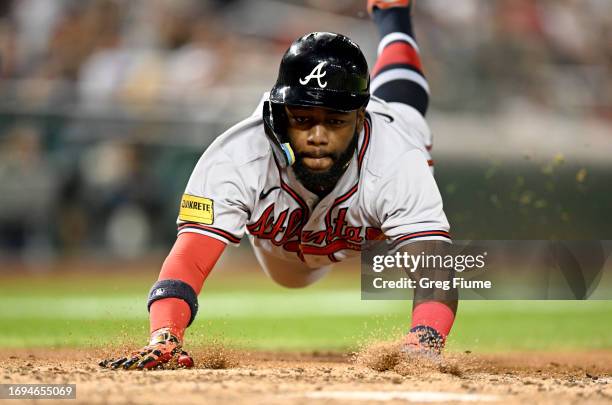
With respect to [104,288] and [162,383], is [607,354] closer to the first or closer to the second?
[162,383]

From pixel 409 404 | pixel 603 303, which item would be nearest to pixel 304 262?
pixel 409 404

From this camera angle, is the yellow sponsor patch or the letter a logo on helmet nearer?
the letter a logo on helmet

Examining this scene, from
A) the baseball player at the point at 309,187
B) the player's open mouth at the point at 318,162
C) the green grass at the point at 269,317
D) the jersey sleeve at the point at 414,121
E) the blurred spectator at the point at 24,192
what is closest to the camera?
the baseball player at the point at 309,187

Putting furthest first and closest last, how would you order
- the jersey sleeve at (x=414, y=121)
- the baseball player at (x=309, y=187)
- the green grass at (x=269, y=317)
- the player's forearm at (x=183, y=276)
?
the green grass at (x=269, y=317) → the jersey sleeve at (x=414, y=121) → the baseball player at (x=309, y=187) → the player's forearm at (x=183, y=276)

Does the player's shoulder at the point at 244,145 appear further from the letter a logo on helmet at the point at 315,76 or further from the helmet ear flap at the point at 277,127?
the letter a logo on helmet at the point at 315,76

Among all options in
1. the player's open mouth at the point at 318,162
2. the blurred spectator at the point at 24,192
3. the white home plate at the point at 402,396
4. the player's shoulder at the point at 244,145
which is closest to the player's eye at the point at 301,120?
the player's open mouth at the point at 318,162

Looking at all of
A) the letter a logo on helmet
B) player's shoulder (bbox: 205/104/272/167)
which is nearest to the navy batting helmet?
the letter a logo on helmet

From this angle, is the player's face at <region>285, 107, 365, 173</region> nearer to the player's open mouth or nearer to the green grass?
the player's open mouth
